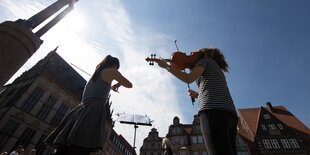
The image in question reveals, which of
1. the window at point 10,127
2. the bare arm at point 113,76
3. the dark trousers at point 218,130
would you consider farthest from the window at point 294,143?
the window at point 10,127

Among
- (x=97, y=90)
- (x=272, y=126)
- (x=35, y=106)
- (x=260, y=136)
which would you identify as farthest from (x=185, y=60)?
(x=272, y=126)

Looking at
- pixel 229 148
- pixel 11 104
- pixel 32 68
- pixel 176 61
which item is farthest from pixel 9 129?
pixel 229 148

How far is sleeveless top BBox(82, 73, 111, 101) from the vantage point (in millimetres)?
2726

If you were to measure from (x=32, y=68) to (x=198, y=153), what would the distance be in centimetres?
2606

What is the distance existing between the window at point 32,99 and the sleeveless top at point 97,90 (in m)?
18.7

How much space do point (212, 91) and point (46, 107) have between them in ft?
71.1

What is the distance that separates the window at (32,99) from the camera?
58.0ft

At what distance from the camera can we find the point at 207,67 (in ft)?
8.87

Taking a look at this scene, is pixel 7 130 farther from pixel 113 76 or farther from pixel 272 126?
pixel 272 126

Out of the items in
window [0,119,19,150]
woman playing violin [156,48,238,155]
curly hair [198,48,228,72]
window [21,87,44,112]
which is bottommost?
woman playing violin [156,48,238,155]

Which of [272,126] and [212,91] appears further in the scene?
[272,126]

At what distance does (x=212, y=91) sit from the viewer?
95.4 inches

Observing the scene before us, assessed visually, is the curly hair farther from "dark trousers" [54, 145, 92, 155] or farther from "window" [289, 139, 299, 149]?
"window" [289, 139, 299, 149]

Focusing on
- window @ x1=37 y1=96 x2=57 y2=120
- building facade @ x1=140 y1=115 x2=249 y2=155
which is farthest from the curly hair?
building facade @ x1=140 y1=115 x2=249 y2=155
